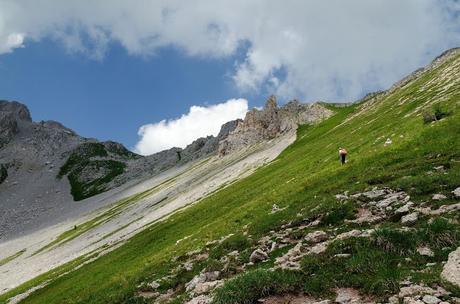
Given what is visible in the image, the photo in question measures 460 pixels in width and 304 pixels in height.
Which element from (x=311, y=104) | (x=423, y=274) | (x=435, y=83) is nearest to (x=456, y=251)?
(x=423, y=274)

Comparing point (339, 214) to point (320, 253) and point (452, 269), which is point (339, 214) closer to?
point (320, 253)

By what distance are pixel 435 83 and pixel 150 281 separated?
6613cm

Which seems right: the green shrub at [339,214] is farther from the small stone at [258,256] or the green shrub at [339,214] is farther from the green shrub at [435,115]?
the green shrub at [435,115]

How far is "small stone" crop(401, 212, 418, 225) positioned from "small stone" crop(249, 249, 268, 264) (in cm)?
687

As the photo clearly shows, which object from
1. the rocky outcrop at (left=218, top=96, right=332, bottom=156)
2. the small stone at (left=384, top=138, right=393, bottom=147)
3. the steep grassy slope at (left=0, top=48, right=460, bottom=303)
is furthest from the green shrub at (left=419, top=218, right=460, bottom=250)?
the rocky outcrop at (left=218, top=96, right=332, bottom=156)

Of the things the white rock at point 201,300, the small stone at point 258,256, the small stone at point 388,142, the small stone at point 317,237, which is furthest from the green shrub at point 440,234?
the small stone at point 388,142

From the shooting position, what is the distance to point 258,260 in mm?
22625

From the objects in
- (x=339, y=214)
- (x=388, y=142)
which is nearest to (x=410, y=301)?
(x=339, y=214)

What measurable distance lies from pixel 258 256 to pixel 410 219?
753 cm

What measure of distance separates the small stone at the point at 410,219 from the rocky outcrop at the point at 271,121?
404ft

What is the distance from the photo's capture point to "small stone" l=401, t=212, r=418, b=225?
20281 mm

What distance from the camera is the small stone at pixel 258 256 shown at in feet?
74.1

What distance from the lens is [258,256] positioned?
22.7m

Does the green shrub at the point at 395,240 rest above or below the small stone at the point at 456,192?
above
